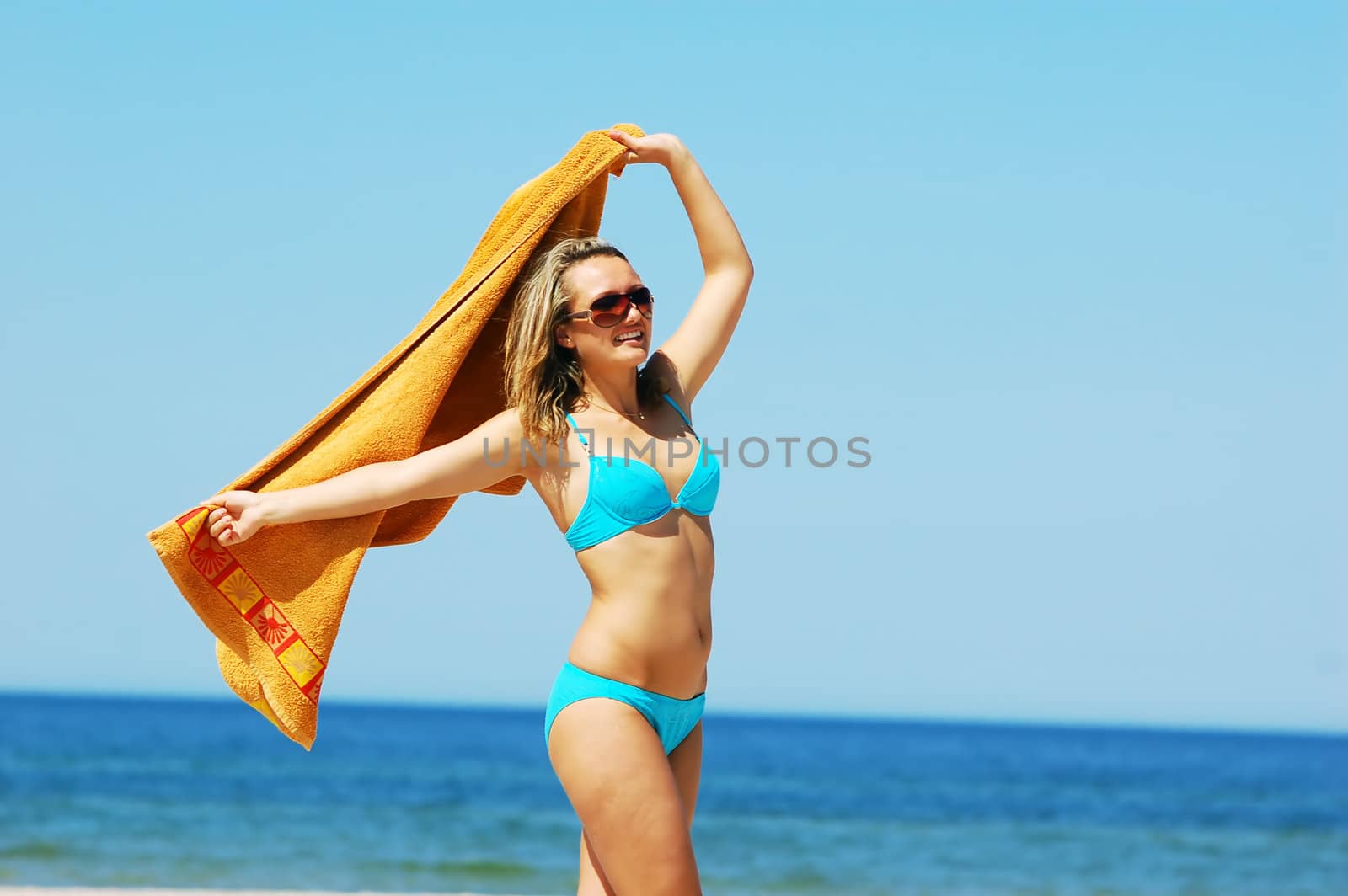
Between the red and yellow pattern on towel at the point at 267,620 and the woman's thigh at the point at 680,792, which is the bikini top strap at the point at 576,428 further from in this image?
the red and yellow pattern on towel at the point at 267,620

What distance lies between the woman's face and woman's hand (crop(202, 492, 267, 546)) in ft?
3.14

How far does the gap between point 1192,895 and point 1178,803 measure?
13442 mm

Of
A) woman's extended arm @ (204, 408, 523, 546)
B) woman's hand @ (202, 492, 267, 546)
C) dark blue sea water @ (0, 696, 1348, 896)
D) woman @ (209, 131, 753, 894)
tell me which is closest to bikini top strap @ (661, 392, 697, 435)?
woman @ (209, 131, 753, 894)

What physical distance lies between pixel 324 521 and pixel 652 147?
148cm

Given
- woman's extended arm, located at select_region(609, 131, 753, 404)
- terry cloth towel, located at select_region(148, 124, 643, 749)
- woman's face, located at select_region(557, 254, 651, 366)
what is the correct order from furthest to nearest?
woman's extended arm, located at select_region(609, 131, 753, 404), terry cloth towel, located at select_region(148, 124, 643, 749), woman's face, located at select_region(557, 254, 651, 366)

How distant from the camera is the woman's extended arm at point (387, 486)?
3414mm

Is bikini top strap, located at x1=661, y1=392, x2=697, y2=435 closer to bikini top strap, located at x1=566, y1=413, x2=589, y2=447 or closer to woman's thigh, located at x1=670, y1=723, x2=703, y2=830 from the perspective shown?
bikini top strap, located at x1=566, y1=413, x2=589, y2=447

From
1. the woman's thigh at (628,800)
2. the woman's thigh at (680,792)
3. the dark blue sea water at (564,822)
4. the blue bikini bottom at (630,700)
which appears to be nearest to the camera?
the woman's thigh at (628,800)

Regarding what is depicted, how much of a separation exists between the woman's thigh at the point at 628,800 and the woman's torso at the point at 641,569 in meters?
0.15

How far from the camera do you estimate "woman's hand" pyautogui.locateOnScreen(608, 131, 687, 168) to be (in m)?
3.96

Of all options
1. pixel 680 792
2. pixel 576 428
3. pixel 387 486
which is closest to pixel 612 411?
pixel 576 428

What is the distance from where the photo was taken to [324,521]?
12.1 ft

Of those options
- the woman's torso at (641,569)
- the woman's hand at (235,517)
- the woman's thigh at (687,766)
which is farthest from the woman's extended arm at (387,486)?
the woman's thigh at (687,766)

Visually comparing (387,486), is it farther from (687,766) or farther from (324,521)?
(687,766)
